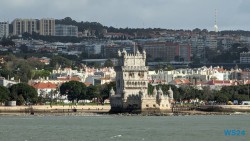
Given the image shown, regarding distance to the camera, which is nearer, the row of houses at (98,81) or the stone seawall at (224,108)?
the stone seawall at (224,108)

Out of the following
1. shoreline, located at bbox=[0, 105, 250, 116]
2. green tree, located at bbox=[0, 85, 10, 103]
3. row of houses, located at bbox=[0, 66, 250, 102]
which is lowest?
shoreline, located at bbox=[0, 105, 250, 116]

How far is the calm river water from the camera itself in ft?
249

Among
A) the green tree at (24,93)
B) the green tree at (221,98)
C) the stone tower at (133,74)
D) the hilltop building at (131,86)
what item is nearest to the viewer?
the hilltop building at (131,86)

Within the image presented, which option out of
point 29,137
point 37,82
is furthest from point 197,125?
point 37,82

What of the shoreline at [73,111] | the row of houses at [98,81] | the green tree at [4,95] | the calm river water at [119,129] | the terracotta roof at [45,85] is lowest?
the calm river water at [119,129]

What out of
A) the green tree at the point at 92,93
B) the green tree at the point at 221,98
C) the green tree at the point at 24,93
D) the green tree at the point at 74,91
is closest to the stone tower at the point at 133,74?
the green tree at the point at 24,93

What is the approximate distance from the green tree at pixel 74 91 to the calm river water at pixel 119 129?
31.6 metres

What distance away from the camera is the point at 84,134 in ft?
261

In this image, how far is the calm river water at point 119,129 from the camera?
75875mm

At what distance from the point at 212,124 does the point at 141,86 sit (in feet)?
75.0

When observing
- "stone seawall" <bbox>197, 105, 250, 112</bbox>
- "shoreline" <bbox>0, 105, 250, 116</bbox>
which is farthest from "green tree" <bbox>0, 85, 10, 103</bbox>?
"stone seawall" <bbox>197, 105, 250, 112</bbox>

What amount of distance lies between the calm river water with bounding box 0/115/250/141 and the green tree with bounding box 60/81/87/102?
31606 mm

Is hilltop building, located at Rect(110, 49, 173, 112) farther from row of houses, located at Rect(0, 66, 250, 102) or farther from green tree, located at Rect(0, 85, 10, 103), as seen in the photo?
row of houses, located at Rect(0, 66, 250, 102)

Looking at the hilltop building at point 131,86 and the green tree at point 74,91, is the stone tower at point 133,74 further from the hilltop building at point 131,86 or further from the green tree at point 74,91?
the green tree at point 74,91
